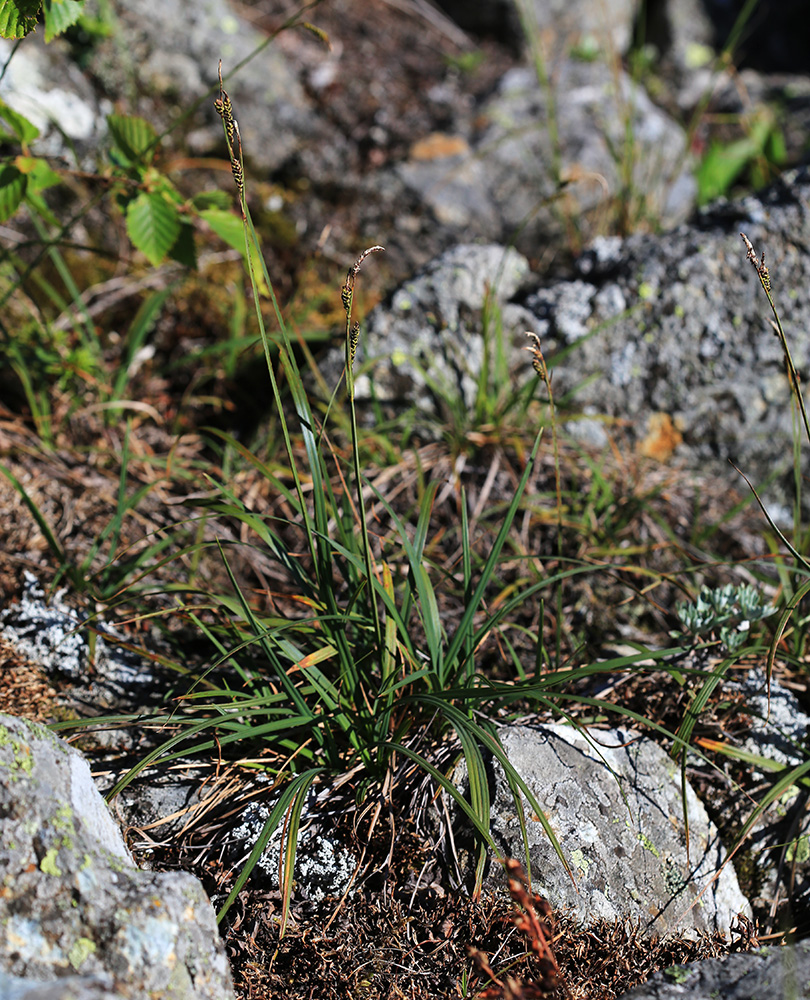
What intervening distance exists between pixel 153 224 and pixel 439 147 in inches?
85.6

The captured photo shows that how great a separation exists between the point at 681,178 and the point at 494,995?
3945mm

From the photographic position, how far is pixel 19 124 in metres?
1.95

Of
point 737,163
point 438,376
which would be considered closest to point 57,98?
point 438,376

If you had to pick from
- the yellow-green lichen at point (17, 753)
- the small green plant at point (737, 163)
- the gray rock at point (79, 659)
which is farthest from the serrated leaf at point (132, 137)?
the small green plant at point (737, 163)

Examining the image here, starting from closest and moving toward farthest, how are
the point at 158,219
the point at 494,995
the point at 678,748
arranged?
1. the point at 494,995
2. the point at 678,748
3. the point at 158,219

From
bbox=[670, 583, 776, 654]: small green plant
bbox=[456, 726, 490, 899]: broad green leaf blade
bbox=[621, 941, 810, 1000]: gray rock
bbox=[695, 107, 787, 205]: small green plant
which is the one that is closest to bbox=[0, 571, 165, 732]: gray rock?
bbox=[456, 726, 490, 899]: broad green leaf blade

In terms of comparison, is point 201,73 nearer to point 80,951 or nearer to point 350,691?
point 350,691

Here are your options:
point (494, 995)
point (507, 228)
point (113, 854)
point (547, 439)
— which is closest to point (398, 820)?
point (494, 995)

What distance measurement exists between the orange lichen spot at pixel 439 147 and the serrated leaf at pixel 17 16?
7.83ft

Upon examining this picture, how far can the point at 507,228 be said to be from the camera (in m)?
3.62

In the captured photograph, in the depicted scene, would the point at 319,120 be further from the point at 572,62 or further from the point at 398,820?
the point at 398,820

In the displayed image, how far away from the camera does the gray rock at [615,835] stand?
65.1 inches

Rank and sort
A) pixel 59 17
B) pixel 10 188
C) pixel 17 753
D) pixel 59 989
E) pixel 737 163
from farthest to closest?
pixel 737 163, pixel 10 188, pixel 59 17, pixel 17 753, pixel 59 989

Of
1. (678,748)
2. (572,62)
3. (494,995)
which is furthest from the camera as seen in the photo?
(572,62)
